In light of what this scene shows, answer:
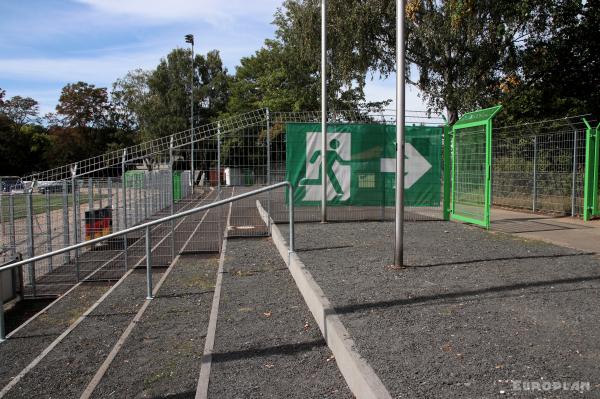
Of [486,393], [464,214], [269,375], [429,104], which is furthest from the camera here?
[429,104]

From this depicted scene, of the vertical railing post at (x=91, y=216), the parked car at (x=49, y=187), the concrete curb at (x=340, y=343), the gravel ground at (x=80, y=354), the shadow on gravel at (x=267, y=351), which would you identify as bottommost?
the gravel ground at (x=80, y=354)

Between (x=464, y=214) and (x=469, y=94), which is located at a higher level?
(x=469, y=94)

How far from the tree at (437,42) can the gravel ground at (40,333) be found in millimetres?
14576

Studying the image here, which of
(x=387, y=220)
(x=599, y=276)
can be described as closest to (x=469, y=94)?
(x=387, y=220)

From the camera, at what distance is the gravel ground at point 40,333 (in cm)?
521

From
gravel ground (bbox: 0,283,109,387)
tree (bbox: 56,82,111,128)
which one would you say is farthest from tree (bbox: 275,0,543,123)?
tree (bbox: 56,82,111,128)

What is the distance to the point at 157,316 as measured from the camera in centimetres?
597

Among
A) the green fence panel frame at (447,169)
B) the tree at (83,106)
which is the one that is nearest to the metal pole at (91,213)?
the green fence panel frame at (447,169)

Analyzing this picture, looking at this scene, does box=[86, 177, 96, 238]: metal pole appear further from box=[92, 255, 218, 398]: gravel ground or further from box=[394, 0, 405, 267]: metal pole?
box=[394, 0, 405, 267]: metal pole

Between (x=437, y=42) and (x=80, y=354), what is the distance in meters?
17.4

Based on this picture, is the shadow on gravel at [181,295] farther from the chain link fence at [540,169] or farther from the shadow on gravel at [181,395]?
the chain link fence at [540,169]

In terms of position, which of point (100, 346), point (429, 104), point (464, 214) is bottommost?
point (100, 346)

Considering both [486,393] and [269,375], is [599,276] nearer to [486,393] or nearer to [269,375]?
[486,393]

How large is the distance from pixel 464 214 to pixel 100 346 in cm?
774
